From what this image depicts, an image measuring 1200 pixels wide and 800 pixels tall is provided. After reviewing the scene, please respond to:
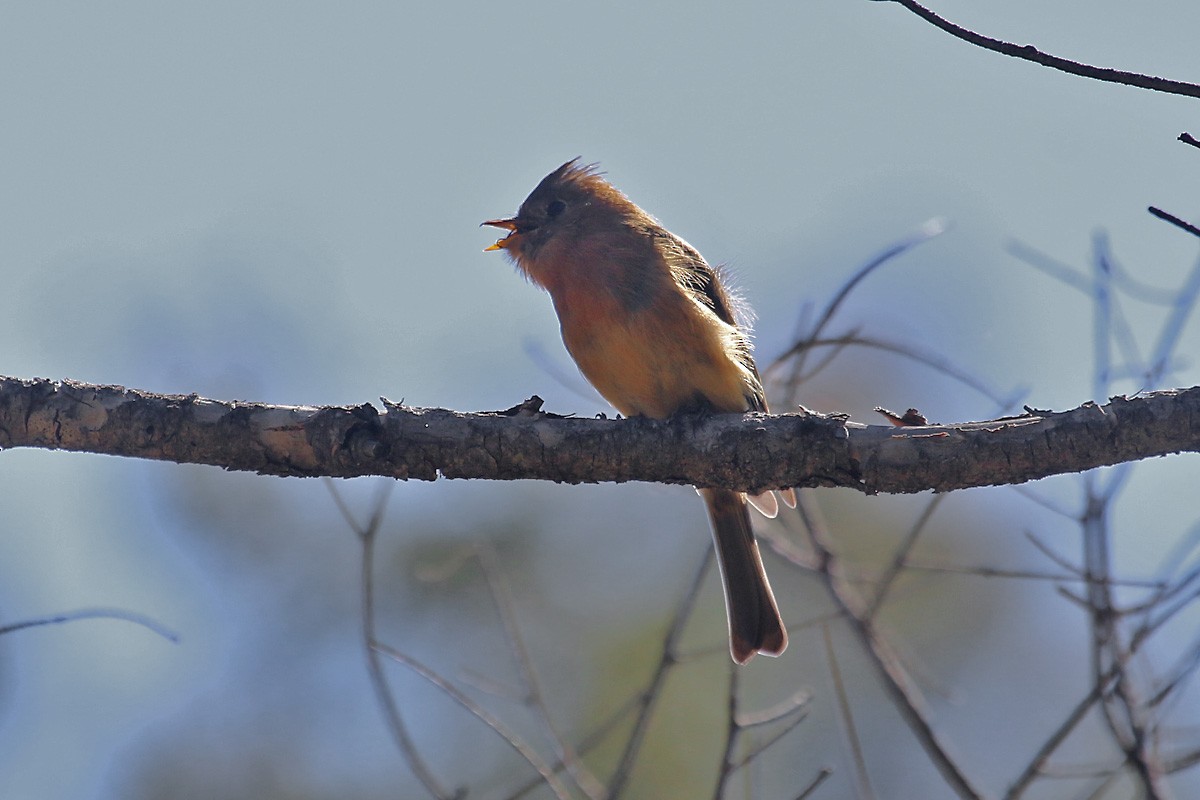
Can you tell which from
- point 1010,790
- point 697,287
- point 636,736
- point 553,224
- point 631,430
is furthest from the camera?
point 553,224

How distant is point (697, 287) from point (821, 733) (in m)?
3.56

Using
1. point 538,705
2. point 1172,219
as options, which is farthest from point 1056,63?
point 538,705

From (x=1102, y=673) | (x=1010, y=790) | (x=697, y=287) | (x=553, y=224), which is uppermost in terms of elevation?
(x=553, y=224)

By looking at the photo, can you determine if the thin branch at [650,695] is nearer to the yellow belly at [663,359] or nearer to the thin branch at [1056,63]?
the yellow belly at [663,359]

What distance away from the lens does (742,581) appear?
5.61 metres

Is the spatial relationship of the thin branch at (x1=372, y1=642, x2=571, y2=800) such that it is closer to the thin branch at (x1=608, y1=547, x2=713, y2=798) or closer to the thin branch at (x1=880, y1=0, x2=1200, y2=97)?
the thin branch at (x1=608, y1=547, x2=713, y2=798)

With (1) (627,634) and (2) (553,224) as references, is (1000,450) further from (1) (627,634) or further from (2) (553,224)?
(1) (627,634)

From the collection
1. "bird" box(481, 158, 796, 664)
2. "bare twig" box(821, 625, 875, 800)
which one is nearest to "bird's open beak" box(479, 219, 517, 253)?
"bird" box(481, 158, 796, 664)

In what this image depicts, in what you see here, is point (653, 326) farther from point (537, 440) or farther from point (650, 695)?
point (650, 695)

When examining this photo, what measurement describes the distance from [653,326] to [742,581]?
1280 mm

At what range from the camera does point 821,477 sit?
4051mm

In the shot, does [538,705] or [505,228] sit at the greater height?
[505,228]

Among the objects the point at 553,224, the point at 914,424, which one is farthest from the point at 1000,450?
the point at 553,224

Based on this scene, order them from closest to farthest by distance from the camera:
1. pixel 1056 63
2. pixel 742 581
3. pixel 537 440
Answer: pixel 1056 63
pixel 537 440
pixel 742 581
